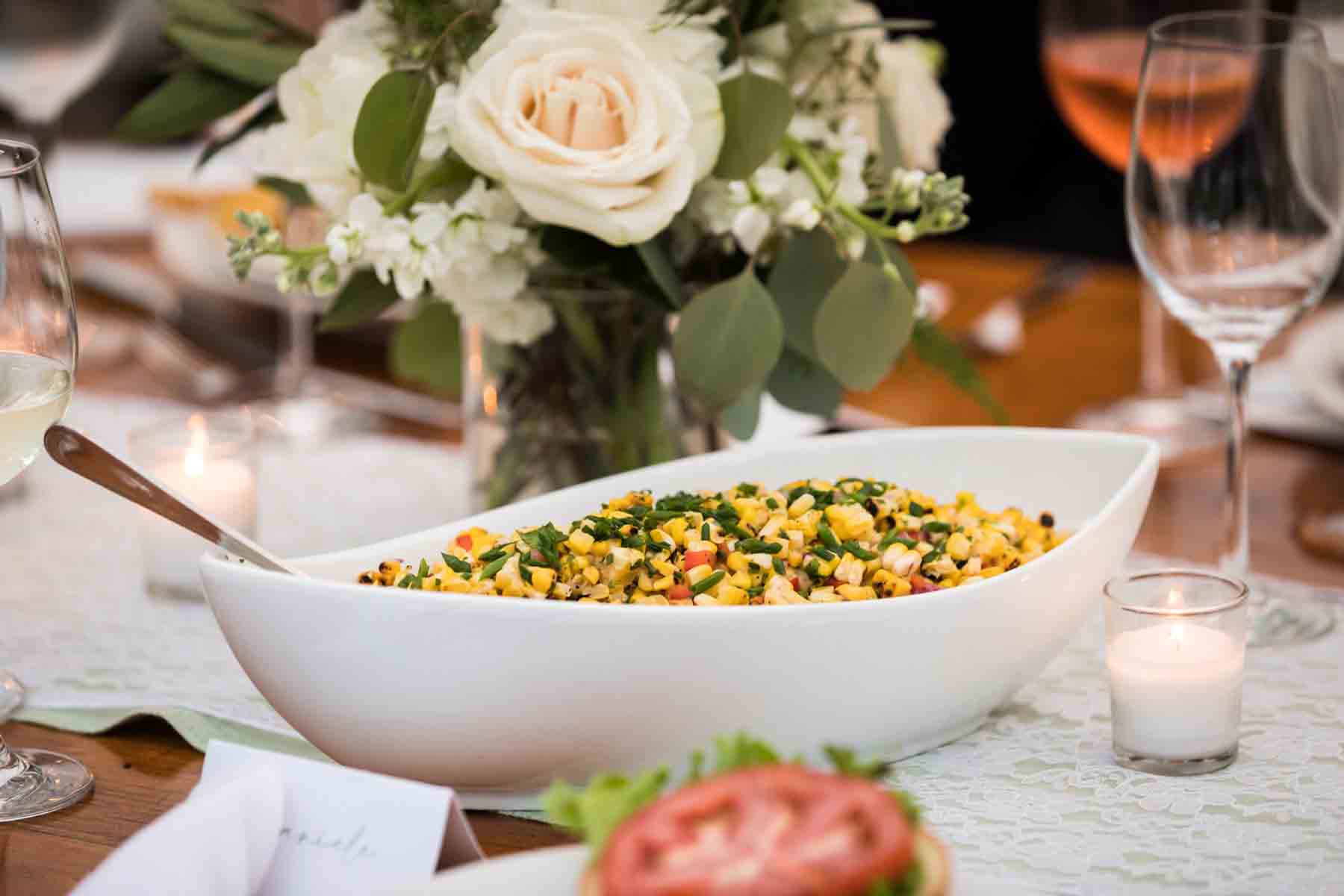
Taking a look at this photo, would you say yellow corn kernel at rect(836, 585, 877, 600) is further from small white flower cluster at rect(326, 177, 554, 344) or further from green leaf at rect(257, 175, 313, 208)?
green leaf at rect(257, 175, 313, 208)

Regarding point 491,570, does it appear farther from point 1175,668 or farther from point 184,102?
point 184,102

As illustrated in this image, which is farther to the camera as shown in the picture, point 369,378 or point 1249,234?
point 369,378

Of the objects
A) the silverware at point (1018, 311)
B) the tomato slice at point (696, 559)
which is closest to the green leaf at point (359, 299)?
the tomato slice at point (696, 559)

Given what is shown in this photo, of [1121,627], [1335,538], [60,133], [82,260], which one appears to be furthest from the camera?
[60,133]

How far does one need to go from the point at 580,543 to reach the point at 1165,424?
38.0 inches

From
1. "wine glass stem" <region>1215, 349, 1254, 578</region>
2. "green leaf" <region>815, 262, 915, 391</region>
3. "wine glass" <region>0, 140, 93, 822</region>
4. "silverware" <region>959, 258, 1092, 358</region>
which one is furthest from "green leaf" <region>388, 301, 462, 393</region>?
"silverware" <region>959, 258, 1092, 358</region>

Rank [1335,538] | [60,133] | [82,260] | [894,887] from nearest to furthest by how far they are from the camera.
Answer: [894,887] → [1335,538] → [82,260] → [60,133]

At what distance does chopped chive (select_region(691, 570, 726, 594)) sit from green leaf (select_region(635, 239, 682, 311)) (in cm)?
31

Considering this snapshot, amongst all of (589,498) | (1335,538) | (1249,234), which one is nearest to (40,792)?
(589,498)

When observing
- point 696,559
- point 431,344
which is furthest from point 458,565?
point 431,344

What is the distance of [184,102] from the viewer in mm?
1250

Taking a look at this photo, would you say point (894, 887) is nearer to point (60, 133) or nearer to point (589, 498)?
point (589, 498)

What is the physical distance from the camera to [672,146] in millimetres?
1014

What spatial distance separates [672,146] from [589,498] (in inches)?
8.8
